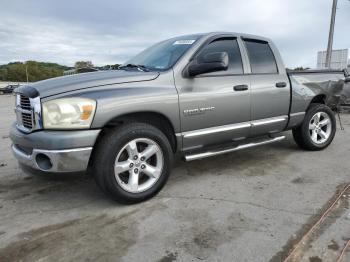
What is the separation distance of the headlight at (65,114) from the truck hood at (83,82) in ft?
0.40

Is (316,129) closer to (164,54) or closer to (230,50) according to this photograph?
(230,50)

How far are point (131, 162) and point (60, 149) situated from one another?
706 mm

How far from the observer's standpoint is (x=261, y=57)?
4672mm

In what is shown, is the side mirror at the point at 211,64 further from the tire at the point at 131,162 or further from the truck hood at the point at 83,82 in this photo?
the tire at the point at 131,162

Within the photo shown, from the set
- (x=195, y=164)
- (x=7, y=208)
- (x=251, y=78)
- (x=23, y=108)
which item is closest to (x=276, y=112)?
(x=251, y=78)

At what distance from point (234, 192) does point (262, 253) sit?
4.07 feet

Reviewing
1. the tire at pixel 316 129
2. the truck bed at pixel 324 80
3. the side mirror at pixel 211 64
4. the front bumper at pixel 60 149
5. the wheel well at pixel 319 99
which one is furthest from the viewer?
the wheel well at pixel 319 99

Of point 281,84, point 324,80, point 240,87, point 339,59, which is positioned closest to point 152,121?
point 240,87

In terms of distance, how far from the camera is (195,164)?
4801 millimetres

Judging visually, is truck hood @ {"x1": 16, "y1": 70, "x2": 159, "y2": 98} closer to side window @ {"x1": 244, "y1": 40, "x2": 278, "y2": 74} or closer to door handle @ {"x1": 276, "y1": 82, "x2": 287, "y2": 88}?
side window @ {"x1": 244, "y1": 40, "x2": 278, "y2": 74}

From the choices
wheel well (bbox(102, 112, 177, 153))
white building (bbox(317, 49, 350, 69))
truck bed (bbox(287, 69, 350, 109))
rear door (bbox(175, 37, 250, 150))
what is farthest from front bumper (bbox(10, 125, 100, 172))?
white building (bbox(317, 49, 350, 69))

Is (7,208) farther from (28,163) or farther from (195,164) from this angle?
(195,164)

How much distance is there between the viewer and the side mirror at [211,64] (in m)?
3.58

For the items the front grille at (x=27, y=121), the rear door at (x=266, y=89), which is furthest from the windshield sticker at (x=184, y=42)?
the front grille at (x=27, y=121)
